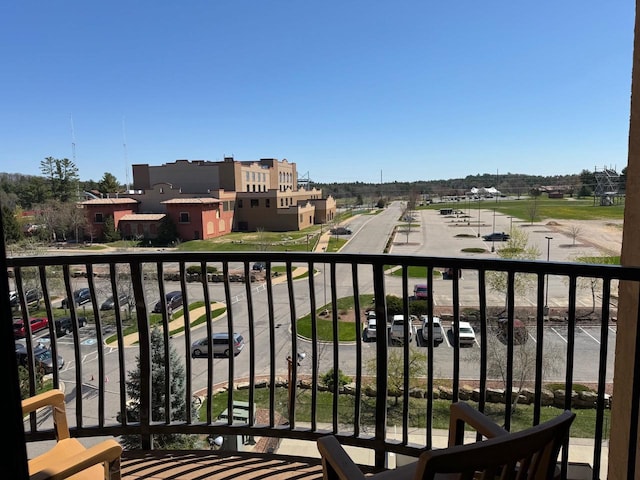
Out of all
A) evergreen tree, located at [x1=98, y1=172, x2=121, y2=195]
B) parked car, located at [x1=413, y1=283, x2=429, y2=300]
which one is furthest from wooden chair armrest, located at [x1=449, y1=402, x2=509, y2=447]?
evergreen tree, located at [x1=98, y1=172, x2=121, y2=195]

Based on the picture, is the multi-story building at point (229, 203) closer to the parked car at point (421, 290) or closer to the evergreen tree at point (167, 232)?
the evergreen tree at point (167, 232)

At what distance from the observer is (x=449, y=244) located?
11.0 meters

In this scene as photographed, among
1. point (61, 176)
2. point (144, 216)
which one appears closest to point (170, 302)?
point (144, 216)

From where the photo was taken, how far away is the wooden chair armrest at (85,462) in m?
1.04

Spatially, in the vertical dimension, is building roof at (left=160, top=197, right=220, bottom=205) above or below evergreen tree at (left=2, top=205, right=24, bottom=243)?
above

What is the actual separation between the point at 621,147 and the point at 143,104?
29.2 m

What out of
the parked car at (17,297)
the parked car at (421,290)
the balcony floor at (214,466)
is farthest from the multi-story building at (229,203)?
the balcony floor at (214,466)

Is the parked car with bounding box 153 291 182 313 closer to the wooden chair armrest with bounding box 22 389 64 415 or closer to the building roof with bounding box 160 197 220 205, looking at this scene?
the wooden chair armrest with bounding box 22 389 64 415

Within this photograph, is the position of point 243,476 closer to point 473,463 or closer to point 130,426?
point 130,426

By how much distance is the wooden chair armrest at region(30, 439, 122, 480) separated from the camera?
1.04m

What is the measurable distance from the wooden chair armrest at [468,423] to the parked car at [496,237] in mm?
9798

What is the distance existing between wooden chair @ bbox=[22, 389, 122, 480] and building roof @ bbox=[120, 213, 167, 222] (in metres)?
21.5

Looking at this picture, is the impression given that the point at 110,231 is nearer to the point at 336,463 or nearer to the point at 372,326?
the point at 372,326

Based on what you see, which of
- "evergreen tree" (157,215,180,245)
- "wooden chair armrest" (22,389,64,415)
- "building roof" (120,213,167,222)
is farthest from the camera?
"building roof" (120,213,167,222)
